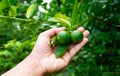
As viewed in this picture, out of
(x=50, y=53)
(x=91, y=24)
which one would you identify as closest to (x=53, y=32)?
(x=50, y=53)

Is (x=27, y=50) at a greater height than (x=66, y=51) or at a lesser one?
lesser

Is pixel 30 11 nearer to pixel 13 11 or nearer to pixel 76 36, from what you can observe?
pixel 13 11

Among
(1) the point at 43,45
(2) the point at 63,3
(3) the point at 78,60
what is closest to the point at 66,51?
(1) the point at 43,45

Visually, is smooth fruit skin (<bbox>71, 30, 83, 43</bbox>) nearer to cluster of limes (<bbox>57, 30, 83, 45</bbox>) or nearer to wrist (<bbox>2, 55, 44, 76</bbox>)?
cluster of limes (<bbox>57, 30, 83, 45</bbox>)

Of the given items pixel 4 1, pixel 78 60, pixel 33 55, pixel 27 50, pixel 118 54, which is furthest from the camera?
pixel 27 50

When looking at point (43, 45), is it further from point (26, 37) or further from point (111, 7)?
point (26, 37)

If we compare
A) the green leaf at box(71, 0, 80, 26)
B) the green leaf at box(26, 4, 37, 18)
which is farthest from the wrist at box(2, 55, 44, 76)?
the green leaf at box(71, 0, 80, 26)
